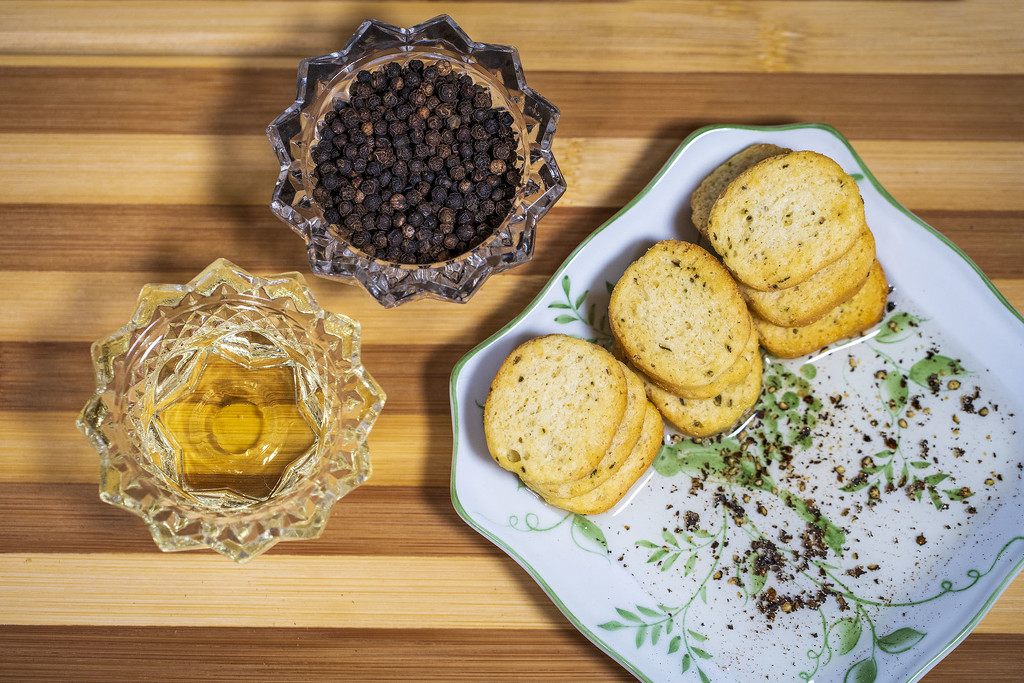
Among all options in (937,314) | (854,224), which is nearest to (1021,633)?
(937,314)

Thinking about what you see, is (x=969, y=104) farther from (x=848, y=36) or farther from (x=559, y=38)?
(x=559, y=38)

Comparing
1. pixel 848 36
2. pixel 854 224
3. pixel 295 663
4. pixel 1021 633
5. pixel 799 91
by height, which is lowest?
pixel 295 663

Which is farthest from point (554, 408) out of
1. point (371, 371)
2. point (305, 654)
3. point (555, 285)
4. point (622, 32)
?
point (622, 32)

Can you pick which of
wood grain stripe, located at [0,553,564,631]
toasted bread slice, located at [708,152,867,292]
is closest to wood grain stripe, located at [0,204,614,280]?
toasted bread slice, located at [708,152,867,292]

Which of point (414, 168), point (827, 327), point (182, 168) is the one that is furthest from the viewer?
point (182, 168)

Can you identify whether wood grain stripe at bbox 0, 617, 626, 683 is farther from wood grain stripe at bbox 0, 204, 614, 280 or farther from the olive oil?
wood grain stripe at bbox 0, 204, 614, 280

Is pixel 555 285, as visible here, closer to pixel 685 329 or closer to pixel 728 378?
pixel 685 329
